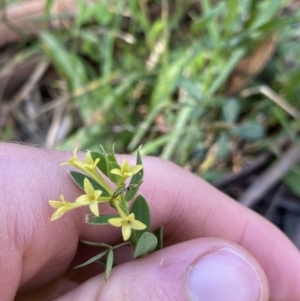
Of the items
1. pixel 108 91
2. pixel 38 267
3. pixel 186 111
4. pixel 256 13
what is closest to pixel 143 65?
pixel 108 91

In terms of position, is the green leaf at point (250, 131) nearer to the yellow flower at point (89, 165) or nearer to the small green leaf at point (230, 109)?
the small green leaf at point (230, 109)

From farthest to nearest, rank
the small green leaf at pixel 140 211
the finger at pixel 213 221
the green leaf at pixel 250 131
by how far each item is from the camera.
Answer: the green leaf at pixel 250 131 → the finger at pixel 213 221 → the small green leaf at pixel 140 211

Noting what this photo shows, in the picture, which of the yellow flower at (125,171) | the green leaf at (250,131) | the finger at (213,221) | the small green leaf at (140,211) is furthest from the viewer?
the green leaf at (250,131)

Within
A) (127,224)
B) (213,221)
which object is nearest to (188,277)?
(127,224)

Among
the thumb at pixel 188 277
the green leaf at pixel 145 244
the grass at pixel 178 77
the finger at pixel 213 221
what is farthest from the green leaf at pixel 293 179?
the green leaf at pixel 145 244

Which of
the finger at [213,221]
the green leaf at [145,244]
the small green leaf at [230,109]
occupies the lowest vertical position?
the finger at [213,221]

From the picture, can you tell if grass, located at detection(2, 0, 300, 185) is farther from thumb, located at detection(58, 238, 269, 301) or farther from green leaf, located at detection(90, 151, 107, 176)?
green leaf, located at detection(90, 151, 107, 176)

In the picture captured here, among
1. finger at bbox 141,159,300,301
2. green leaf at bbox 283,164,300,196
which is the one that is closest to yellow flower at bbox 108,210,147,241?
finger at bbox 141,159,300,301
